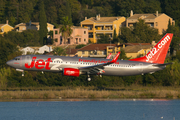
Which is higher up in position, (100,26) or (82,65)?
(82,65)

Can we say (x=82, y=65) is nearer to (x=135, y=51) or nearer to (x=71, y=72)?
(x=71, y=72)

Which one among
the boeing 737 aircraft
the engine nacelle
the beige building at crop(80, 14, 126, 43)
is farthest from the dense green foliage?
the engine nacelle

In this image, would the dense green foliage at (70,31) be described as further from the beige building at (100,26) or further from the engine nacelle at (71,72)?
the engine nacelle at (71,72)

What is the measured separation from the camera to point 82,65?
46.4 meters

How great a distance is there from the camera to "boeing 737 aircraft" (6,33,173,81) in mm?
45281

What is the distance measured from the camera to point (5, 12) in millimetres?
176500

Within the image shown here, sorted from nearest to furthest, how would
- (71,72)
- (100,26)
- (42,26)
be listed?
(71,72)
(42,26)
(100,26)

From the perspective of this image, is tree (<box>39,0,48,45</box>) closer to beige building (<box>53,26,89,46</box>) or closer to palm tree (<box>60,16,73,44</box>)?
beige building (<box>53,26,89,46</box>)

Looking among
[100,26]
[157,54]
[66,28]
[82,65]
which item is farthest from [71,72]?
[100,26]

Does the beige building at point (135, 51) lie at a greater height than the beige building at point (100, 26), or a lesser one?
lesser

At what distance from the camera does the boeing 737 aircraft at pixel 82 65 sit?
1783 inches

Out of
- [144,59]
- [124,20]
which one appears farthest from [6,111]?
[124,20]

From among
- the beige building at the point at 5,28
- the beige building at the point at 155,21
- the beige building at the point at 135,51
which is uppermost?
the beige building at the point at 155,21

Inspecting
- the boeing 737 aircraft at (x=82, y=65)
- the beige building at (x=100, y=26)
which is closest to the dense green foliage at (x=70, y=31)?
the beige building at (x=100, y=26)
